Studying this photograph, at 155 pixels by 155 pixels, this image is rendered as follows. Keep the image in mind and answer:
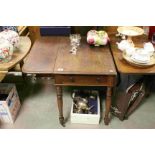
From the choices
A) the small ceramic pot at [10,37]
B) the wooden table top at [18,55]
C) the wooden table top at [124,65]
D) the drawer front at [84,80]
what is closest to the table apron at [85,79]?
the drawer front at [84,80]

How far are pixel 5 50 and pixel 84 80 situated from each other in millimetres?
654

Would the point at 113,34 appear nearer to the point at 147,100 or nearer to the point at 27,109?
the point at 147,100

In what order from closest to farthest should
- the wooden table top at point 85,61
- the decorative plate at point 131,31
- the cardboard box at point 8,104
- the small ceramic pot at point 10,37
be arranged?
the wooden table top at point 85,61
the small ceramic pot at point 10,37
the cardboard box at point 8,104
the decorative plate at point 131,31

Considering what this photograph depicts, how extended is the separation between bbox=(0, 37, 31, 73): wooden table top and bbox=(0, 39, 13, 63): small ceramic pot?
37 mm

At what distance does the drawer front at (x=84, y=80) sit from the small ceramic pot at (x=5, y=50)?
0.43 m

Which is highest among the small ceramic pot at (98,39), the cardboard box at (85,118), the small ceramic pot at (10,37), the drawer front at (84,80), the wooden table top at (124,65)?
the small ceramic pot at (10,37)

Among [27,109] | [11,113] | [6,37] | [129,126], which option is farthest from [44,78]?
[129,126]

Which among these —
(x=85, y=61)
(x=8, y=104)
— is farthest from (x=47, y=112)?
(x=85, y=61)

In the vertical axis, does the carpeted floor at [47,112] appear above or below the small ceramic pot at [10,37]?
below

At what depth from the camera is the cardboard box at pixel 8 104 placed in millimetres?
1748

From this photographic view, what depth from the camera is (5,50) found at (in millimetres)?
1489

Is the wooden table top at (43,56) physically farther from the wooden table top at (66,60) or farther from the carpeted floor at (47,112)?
the carpeted floor at (47,112)

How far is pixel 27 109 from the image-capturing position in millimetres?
2045

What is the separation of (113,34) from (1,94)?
130cm
